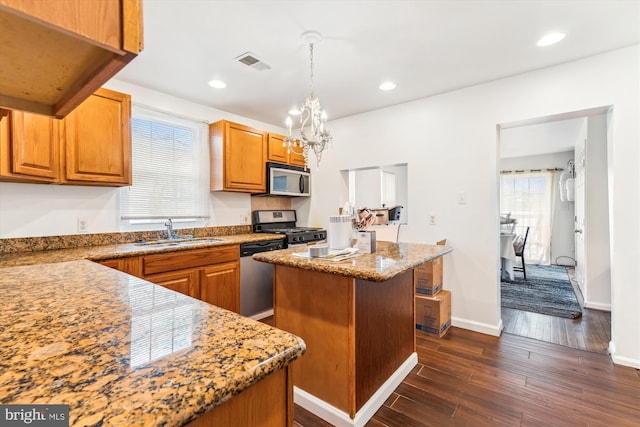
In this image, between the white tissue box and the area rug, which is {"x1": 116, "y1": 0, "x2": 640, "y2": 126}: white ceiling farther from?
the area rug

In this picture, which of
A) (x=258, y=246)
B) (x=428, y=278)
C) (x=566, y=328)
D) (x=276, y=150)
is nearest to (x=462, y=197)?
(x=428, y=278)

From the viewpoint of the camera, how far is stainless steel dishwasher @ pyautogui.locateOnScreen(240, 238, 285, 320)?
3.01 m

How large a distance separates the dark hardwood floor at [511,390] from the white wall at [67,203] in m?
2.39

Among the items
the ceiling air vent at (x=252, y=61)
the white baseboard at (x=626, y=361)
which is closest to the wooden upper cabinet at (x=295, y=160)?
the ceiling air vent at (x=252, y=61)

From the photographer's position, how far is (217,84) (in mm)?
2879

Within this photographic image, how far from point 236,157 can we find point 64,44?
2.93 m

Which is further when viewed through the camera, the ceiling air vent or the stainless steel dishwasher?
the stainless steel dishwasher

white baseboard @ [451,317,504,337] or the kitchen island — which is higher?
the kitchen island

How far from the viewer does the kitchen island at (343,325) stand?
161 centimetres

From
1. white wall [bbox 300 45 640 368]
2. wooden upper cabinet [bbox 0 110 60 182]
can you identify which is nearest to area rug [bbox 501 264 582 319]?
white wall [bbox 300 45 640 368]

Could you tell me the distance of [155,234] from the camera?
3008mm

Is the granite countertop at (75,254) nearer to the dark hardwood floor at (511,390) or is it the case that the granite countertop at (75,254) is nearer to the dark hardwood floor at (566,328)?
the dark hardwood floor at (511,390)

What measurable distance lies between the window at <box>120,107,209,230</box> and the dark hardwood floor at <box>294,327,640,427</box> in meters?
2.33

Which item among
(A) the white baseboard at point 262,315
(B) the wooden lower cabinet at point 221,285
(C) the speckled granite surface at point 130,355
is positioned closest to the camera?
(C) the speckled granite surface at point 130,355
